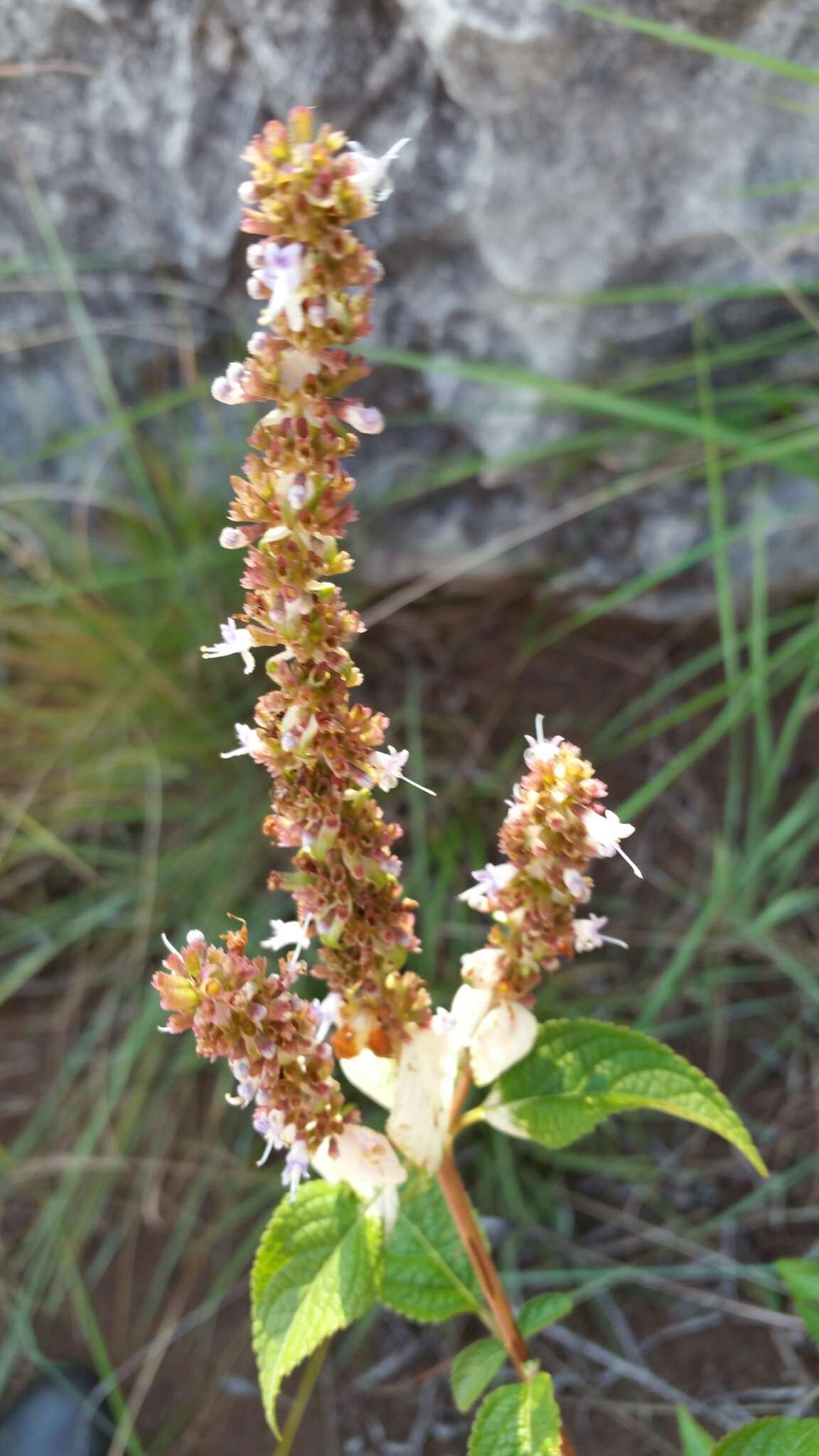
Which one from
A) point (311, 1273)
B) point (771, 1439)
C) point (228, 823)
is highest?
point (228, 823)

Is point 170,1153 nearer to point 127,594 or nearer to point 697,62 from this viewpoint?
point 127,594

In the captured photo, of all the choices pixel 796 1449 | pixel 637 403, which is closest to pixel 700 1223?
pixel 796 1449

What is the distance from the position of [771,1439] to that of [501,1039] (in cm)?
28

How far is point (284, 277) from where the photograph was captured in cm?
57

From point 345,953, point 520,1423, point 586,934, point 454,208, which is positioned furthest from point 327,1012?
point 454,208

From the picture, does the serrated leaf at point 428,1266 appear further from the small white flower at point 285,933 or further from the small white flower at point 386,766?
the small white flower at point 386,766

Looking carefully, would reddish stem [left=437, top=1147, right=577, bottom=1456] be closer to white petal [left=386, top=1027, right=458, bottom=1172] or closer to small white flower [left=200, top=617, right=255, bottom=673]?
white petal [left=386, top=1027, right=458, bottom=1172]

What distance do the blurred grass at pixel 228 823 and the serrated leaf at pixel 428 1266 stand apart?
0.56 meters

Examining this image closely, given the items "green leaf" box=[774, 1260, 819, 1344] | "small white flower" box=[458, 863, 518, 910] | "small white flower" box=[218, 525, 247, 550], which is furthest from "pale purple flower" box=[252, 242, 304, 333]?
"green leaf" box=[774, 1260, 819, 1344]

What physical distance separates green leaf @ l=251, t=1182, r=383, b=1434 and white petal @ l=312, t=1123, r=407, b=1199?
0.02 meters

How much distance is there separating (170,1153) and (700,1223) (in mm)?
692

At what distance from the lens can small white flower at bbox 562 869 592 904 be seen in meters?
0.71

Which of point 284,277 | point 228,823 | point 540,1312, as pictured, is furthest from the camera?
point 228,823

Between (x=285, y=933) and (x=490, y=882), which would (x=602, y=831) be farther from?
(x=285, y=933)
